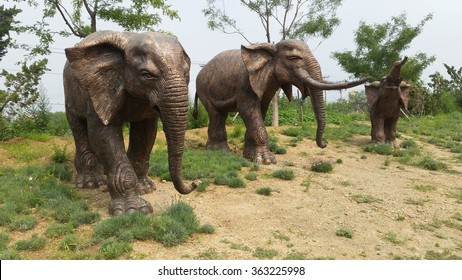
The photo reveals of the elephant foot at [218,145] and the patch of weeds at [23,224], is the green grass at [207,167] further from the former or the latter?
the patch of weeds at [23,224]

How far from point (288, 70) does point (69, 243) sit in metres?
4.71

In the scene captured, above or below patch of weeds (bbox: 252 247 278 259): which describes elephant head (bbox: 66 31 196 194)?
above

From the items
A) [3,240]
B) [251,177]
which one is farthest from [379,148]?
[3,240]

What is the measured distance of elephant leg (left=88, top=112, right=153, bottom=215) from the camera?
4.25 meters

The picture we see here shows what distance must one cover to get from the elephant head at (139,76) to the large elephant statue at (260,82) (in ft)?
10.0

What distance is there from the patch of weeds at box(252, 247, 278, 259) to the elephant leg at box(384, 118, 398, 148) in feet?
23.6

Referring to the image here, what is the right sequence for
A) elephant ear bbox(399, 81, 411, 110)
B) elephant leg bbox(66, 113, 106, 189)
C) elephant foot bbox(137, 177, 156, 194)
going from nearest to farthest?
elephant foot bbox(137, 177, 156, 194)
elephant leg bbox(66, 113, 106, 189)
elephant ear bbox(399, 81, 411, 110)

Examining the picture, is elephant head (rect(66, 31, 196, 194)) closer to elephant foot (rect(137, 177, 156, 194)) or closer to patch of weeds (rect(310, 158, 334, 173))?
elephant foot (rect(137, 177, 156, 194))

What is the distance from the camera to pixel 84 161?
5.54 meters

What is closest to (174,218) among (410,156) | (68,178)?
(68,178)

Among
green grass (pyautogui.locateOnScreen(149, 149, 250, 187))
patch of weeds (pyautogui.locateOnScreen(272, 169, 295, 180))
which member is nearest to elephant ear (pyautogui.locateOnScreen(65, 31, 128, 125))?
green grass (pyautogui.locateOnScreen(149, 149, 250, 187))

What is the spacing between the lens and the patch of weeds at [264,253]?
11.7 ft

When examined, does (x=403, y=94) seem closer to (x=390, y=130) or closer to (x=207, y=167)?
(x=390, y=130)
